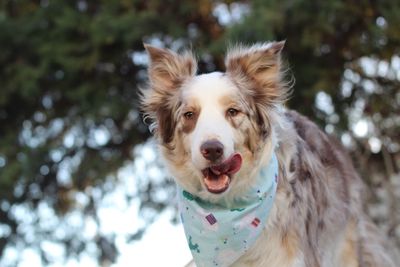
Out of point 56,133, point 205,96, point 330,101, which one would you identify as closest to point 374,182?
point 330,101

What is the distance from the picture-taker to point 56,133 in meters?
11.7

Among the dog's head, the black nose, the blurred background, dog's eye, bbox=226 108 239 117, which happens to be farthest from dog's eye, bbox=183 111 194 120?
the blurred background

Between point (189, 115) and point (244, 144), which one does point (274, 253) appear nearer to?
point (244, 144)

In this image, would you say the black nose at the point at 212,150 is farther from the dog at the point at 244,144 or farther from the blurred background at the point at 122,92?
the blurred background at the point at 122,92

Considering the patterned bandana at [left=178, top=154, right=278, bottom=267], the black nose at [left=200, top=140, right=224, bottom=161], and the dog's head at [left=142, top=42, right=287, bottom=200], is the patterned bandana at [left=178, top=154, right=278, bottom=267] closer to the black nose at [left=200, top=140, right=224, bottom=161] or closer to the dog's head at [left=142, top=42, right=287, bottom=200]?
the dog's head at [left=142, top=42, right=287, bottom=200]

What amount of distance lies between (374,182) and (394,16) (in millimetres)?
2481

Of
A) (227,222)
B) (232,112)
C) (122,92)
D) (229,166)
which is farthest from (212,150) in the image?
(122,92)

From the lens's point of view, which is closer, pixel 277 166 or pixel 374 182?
pixel 277 166

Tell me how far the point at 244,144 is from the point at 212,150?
0.41m

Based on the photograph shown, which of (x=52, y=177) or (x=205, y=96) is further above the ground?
(x=205, y=96)

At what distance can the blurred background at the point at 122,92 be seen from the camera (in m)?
10.2

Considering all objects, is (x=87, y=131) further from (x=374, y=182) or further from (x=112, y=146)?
(x=374, y=182)

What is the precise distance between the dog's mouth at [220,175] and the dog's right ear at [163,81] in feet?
1.85

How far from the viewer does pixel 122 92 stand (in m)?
11.2
